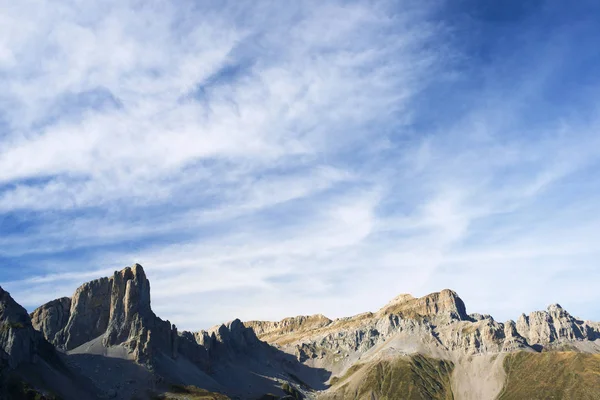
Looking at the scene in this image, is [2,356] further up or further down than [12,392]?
further up

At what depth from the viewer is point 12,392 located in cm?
19775

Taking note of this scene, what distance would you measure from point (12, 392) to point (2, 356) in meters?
14.7

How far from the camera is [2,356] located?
652ft
